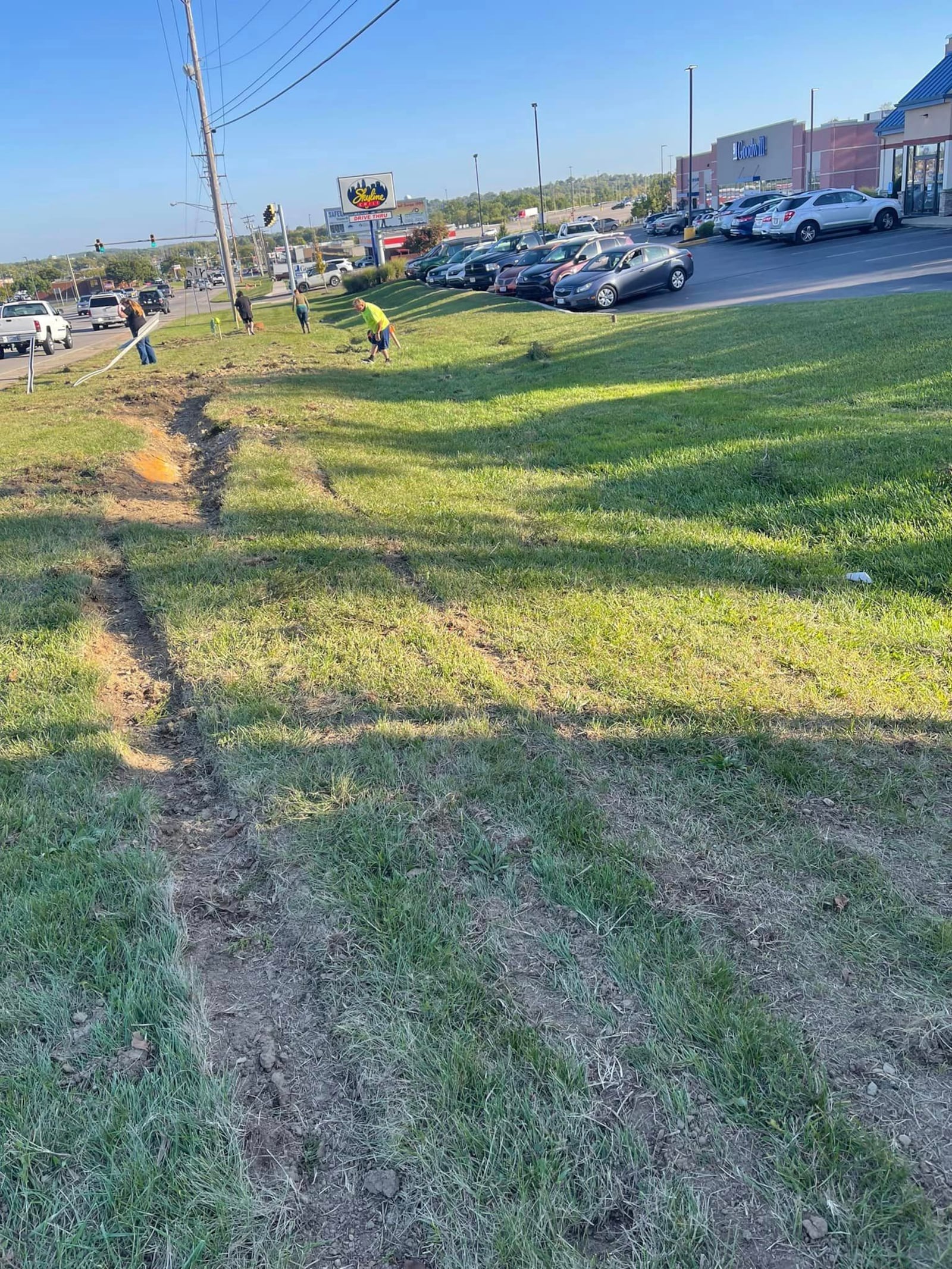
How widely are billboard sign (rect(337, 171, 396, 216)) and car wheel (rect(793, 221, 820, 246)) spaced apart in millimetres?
37259

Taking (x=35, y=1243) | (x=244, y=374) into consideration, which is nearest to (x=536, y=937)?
(x=35, y=1243)

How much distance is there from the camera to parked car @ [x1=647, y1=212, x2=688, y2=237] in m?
51.9

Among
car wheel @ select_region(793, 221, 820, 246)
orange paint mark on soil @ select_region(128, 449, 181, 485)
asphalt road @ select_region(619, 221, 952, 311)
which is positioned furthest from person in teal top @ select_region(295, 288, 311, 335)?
car wheel @ select_region(793, 221, 820, 246)

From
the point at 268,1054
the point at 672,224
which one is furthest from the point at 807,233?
the point at 268,1054

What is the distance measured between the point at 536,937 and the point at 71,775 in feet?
7.86

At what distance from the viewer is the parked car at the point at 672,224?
51.9 m

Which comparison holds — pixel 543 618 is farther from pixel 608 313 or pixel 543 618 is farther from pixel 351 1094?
pixel 608 313

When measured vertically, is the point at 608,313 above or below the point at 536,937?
above

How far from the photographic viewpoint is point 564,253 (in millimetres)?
30297

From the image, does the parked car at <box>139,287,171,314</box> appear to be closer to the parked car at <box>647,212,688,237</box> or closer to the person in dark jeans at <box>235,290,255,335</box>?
the person in dark jeans at <box>235,290,255,335</box>

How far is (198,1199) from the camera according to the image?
218 centimetres

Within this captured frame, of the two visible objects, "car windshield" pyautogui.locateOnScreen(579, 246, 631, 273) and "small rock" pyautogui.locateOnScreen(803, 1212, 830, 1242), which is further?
"car windshield" pyautogui.locateOnScreen(579, 246, 631, 273)

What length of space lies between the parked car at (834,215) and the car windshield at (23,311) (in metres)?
28.2

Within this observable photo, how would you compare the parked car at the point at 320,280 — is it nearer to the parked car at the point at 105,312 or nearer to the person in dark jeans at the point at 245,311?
the parked car at the point at 105,312
